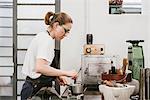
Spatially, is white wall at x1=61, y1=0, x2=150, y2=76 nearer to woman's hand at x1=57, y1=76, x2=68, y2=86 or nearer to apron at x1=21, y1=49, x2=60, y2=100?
woman's hand at x1=57, y1=76, x2=68, y2=86

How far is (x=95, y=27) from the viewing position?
10.8ft

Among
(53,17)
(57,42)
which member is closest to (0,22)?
(57,42)

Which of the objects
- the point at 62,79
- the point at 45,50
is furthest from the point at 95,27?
the point at 45,50

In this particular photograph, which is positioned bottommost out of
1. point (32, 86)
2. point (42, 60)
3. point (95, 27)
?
point (32, 86)

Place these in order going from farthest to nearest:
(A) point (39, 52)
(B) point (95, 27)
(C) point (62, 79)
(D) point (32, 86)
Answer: (B) point (95, 27) → (C) point (62, 79) → (D) point (32, 86) → (A) point (39, 52)

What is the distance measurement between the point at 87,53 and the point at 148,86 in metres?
1.51

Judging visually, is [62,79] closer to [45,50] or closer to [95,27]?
[45,50]

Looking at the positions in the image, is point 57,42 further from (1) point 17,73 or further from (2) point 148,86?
(2) point 148,86

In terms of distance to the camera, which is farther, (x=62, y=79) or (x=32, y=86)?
(x=62, y=79)

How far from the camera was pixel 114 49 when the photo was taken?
3.31 meters

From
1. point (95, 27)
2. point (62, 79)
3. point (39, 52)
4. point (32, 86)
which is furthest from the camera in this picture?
point (95, 27)

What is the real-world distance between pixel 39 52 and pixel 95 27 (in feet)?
3.19

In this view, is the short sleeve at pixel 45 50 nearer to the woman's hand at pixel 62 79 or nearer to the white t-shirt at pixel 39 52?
the white t-shirt at pixel 39 52

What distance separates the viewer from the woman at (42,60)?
255 centimetres
